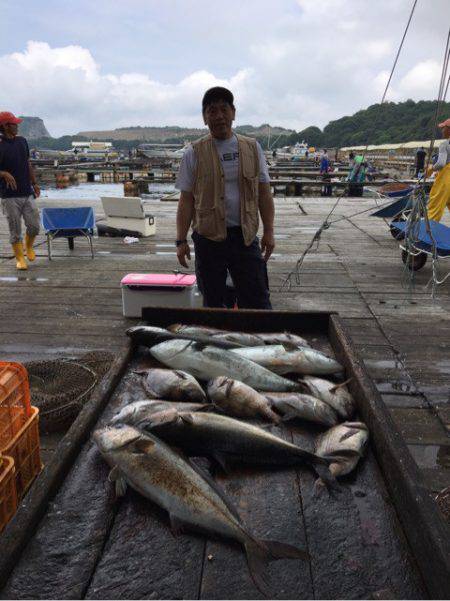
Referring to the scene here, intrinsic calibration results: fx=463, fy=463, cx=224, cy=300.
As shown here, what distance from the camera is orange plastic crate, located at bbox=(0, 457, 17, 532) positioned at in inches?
83.1

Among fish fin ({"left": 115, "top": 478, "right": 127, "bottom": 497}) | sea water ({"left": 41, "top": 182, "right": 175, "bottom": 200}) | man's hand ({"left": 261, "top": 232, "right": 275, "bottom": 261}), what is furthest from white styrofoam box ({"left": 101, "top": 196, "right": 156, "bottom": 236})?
sea water ({"left": 41, "top": 182, "right": 175, "bottom": 200})

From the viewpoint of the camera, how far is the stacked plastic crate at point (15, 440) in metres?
2.18

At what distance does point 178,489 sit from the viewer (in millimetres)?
1699

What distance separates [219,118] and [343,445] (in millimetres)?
2831

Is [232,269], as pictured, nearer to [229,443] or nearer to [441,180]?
[229,443]

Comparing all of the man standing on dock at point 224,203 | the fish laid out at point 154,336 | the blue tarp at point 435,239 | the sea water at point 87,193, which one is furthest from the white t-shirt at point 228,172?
the sea water at point 87,193

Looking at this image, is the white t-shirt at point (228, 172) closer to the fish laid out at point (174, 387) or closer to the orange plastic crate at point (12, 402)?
the fish laid out at point (174, 387)

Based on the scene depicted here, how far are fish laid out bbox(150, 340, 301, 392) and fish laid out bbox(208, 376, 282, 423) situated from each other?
0.18 meters

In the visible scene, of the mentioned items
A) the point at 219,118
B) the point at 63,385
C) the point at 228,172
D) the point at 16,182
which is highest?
the point at 219,118

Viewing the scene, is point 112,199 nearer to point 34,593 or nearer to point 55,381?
point 55,381

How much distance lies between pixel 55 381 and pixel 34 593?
265 centimetres

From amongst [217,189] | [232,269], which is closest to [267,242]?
[232,269]

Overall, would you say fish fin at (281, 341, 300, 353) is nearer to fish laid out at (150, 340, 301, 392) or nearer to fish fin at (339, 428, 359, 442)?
fish laid out at (150, 340, 301, 392)

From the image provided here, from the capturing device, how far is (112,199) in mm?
10859
